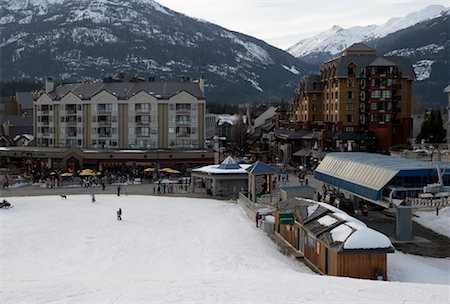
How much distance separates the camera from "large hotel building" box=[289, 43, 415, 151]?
79250 mm

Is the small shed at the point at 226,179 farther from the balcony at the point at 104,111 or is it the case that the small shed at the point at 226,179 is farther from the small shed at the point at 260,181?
the balcony at the point at 104,111

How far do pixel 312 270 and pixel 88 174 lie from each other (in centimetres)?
3855

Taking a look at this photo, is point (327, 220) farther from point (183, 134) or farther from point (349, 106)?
point (349, 106)

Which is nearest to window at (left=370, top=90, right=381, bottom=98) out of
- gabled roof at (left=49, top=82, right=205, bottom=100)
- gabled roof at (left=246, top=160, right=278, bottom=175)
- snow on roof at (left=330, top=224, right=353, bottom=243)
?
gabled roof at (left=49, top=82, right=205, bottom=100)

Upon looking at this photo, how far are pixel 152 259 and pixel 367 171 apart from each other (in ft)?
57.4

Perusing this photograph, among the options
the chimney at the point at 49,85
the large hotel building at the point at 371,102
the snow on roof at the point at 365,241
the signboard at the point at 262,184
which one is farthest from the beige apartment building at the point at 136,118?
the snow on roof at the point at 365,241

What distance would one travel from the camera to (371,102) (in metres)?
80.0

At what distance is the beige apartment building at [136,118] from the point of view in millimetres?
77688

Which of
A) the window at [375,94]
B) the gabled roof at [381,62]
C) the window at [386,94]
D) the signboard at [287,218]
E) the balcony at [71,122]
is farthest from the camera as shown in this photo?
the balcony at [71,122]

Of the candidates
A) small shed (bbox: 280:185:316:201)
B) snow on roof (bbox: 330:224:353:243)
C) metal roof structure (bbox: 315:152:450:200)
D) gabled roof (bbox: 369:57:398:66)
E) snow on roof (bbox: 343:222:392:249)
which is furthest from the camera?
→ gabled roof (bbox: 369:57:398:66)

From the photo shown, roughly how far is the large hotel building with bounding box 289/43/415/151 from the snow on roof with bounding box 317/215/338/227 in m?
49.0

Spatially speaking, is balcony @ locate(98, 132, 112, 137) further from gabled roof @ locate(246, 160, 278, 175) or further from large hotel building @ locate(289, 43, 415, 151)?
gabled roof @ locate(246, 160, 278, 175)

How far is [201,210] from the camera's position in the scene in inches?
1833

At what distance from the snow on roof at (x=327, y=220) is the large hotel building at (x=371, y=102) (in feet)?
161
